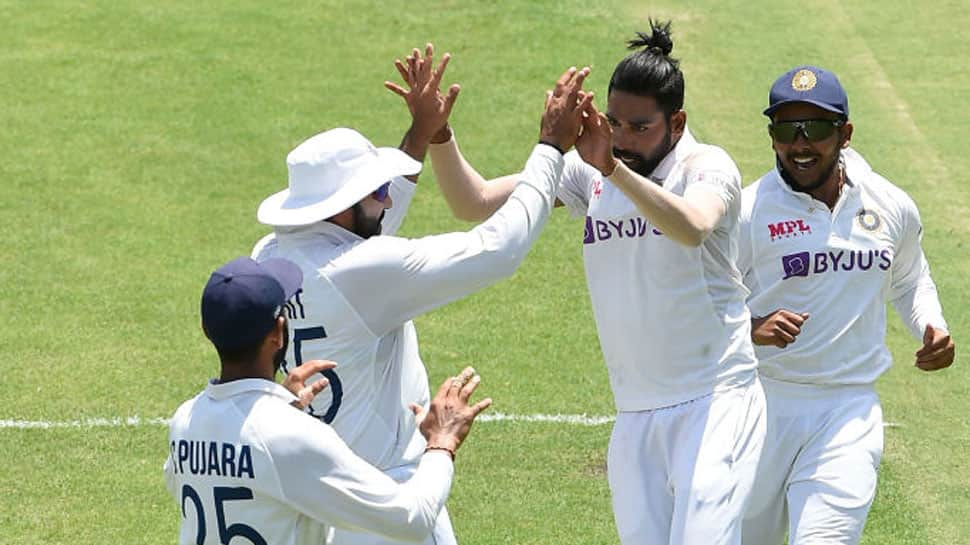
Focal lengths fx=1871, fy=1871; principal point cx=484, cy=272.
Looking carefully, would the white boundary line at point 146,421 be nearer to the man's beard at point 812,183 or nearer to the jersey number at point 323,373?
the man's beard at point 812,183

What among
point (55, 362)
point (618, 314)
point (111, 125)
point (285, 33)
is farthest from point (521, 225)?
point (285, 33)

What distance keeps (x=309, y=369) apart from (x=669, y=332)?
1913 mm

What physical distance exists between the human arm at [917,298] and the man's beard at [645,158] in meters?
1.50

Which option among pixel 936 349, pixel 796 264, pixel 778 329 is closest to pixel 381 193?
pixel 778 329

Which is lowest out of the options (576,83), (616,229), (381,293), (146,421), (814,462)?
(146,421)

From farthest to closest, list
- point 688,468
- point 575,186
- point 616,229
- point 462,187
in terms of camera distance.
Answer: point 575,186 → point 462,187 → point 616,229 → point 688,468

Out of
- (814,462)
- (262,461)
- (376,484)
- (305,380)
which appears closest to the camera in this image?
(262,461)

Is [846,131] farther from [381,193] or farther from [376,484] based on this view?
[376,484]

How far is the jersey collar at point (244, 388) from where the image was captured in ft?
20.5

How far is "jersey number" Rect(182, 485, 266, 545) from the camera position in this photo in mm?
6195

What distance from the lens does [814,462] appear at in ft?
27.9

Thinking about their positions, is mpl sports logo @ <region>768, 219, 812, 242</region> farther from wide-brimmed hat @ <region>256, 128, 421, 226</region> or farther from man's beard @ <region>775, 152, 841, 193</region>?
wide-brimmed hat @ <region>256, 128, 421, 226</region>

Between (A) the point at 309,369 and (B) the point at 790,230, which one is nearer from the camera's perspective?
(A) the point at 309,369

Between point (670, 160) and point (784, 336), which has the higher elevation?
point (670, 160)
